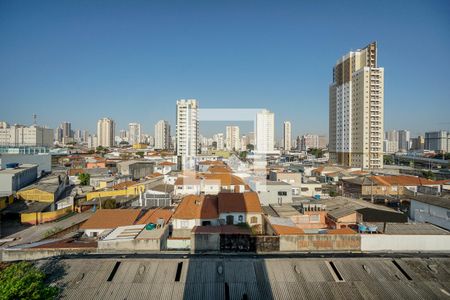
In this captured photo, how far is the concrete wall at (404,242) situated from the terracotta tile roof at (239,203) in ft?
11.0

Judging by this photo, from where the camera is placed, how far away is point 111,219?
827 cm

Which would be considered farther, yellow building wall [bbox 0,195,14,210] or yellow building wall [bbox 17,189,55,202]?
yellow building wall [bbox 17,189,55,202]

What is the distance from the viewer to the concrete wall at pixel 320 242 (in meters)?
5.70

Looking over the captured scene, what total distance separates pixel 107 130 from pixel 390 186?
57553 mm

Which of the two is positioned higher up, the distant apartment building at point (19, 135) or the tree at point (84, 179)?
the distant apartment building at point (19, 135)

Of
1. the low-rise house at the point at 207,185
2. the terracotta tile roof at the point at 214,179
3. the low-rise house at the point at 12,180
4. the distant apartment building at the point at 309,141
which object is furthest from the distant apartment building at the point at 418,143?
the low-rise house at the point at 12,180

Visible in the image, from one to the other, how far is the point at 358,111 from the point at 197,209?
22.0 meters

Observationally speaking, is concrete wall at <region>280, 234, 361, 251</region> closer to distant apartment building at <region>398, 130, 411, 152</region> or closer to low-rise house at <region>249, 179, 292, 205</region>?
low-rise house at <region>249, 179, 292, 205</region>

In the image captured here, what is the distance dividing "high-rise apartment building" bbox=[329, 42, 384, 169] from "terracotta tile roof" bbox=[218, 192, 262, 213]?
1959 centimetres

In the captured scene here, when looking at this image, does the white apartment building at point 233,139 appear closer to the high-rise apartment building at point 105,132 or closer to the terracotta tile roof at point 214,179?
the high-rise apartment building at point 105,132

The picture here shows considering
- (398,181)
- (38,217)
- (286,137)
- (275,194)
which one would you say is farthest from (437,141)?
(38,217)

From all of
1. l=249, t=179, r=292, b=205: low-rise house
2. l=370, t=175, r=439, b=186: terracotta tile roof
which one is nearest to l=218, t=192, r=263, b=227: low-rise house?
l=249, t=179, r=292, b=205: low-rise house

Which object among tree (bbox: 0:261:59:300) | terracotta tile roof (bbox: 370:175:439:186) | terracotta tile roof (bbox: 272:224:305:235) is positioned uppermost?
tree (bbox: 0:261:59:300)

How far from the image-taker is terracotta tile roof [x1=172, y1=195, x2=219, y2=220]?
8.24 meters
